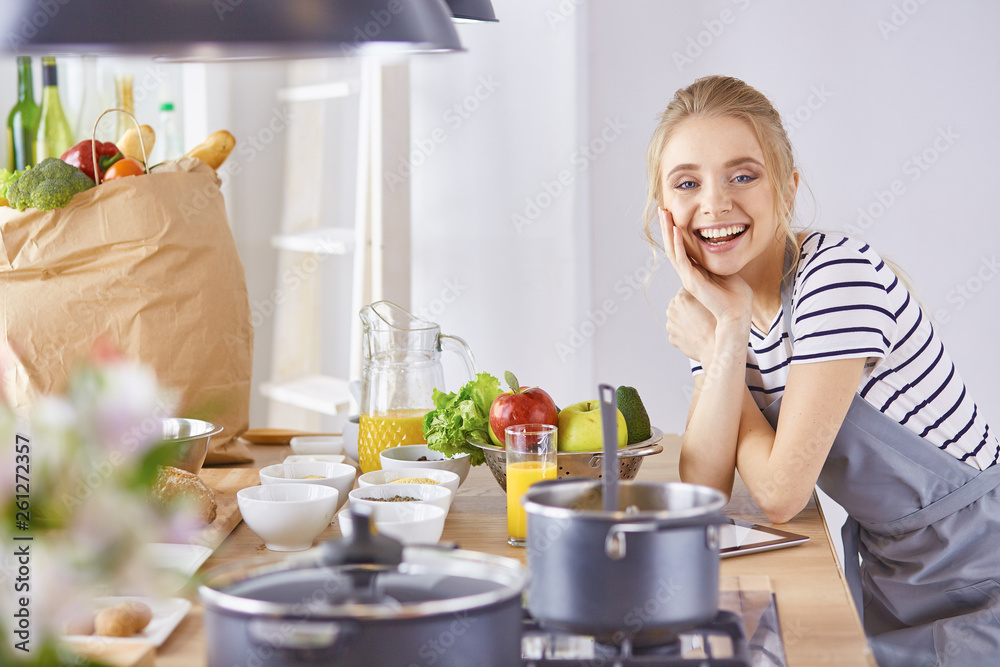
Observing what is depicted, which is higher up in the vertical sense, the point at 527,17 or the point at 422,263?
the point at 527,17

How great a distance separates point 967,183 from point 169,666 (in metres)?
2.23

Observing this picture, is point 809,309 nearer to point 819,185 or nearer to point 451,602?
point 451,602

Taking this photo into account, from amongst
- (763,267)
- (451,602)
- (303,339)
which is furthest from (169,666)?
(303,339)

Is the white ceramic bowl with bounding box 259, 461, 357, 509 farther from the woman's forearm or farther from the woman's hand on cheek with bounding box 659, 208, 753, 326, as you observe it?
the woman's hand on cheek with bounding box 659, 208, 753, 326

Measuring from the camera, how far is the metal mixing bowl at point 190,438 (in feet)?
3.68

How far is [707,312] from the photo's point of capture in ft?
4.53

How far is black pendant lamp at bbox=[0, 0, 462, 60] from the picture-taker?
727mm

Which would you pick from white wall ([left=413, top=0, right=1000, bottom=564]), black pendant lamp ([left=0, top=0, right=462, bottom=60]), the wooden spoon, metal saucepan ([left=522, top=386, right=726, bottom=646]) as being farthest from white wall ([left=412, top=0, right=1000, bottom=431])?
metal saucepan ([left=522, top=386, right=726, bottom=646])

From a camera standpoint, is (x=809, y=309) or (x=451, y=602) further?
(x=809, y=309)

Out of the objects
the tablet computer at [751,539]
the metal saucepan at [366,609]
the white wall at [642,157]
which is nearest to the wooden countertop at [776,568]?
the tablet computer at [751,539]

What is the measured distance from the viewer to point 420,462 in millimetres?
1205

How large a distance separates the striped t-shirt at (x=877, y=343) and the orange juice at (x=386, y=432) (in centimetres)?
50

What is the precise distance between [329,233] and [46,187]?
1.24 m

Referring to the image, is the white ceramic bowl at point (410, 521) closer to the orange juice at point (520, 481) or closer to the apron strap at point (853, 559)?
the orange juice at point (520, 481)
